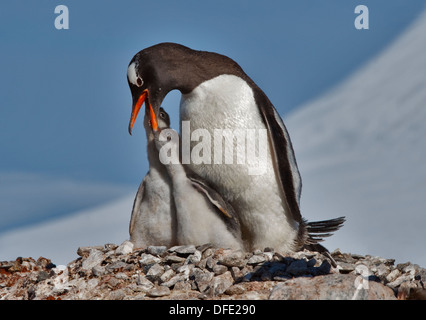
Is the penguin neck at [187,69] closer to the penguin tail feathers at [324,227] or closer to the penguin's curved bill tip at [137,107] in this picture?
the penguin's curved bill tip at [137,107]

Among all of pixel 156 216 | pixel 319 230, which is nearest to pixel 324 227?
pixel 319 230

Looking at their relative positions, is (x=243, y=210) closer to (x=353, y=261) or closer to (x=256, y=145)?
(x=256, y=145)

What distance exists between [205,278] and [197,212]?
0.84 m

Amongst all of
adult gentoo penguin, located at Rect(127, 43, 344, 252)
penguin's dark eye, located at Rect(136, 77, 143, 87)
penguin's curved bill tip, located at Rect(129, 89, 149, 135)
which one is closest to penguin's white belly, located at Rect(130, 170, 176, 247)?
adult gentoo penguin, located at Rect(127, 43, 344, 252)

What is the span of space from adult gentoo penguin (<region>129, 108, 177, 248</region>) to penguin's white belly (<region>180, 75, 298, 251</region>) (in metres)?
0.28

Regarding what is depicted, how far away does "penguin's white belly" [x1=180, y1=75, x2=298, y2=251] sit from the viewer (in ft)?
16.1

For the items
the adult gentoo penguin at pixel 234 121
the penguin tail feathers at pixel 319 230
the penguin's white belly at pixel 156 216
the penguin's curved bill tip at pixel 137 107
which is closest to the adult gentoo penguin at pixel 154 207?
the penguin's white belly at pixel 156 216

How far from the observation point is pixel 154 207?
4961 millimetres

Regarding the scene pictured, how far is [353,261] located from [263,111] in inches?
67.9

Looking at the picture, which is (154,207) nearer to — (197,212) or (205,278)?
(197,212)

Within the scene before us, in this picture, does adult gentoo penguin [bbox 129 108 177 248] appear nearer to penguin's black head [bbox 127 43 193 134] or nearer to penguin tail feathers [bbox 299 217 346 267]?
penguin's black head [bbox 127 43 193 134]

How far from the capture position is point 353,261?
539 cm
